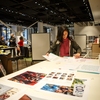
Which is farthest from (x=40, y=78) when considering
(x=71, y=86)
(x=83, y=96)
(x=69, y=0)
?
(x=69, y=0)

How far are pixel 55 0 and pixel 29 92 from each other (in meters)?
5.32

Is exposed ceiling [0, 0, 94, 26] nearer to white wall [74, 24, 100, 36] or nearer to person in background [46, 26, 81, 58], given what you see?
white wall [74, 24, 100, 36]

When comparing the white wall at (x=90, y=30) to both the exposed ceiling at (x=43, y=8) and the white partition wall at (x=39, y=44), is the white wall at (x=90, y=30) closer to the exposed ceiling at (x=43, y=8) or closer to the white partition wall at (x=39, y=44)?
the exposed ceiling at (x=43, y=8)

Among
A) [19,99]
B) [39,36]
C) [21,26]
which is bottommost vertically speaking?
[19,99]

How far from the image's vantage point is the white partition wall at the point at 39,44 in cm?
509

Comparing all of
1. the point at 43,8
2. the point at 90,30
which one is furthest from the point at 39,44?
the point at 90,30

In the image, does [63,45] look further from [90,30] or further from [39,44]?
[90,30]

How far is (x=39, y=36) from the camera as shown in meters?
5.13

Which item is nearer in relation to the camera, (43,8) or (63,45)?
(63,45)

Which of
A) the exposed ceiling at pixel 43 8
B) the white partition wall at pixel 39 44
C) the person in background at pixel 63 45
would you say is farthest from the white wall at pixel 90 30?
the person in background at pixel 63 45

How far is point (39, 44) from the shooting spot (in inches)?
202

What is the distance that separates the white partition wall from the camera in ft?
16.7

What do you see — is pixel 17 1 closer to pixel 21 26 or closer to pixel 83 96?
pixel 83 96

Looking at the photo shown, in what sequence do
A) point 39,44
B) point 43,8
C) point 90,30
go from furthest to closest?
point 90,30 < point 43,8 < point 39,44
